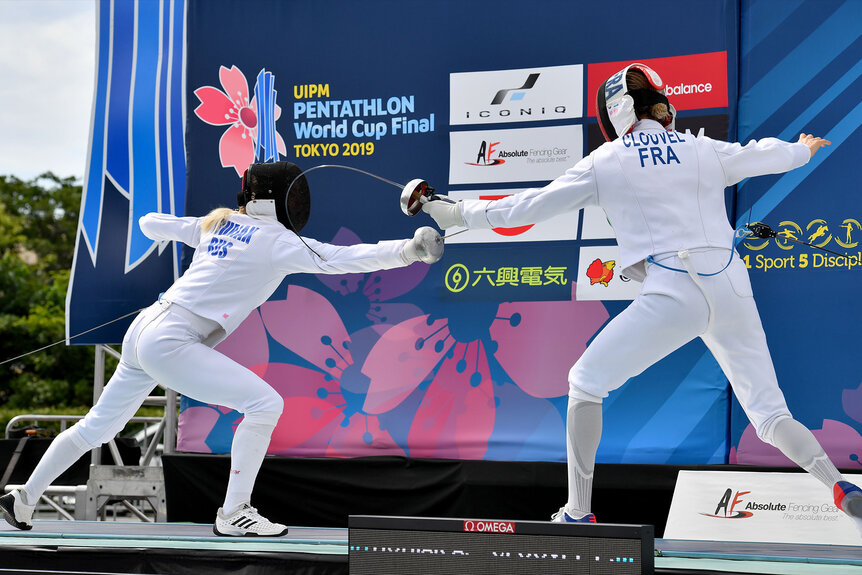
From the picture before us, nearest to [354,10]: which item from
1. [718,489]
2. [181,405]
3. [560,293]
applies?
[560,293]

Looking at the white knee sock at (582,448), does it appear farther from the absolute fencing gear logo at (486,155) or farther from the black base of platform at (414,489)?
the absolute fencing gear logo at (486,155)

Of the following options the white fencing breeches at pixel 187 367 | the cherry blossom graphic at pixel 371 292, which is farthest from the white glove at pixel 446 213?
the cherry blossom graphic at pixel 371 292

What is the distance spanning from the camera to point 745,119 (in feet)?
12.4

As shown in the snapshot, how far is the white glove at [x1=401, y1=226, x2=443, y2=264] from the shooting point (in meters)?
2.86

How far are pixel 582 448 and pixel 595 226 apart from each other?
162 cm

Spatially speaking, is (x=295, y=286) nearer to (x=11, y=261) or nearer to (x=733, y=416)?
(x=733, y=416)

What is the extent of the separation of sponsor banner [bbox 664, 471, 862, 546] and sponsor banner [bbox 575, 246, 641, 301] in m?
0.92

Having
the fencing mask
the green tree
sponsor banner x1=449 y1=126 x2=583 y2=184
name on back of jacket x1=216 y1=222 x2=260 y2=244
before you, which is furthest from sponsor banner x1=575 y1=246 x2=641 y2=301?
the green tree

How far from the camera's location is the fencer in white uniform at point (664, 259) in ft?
8.21

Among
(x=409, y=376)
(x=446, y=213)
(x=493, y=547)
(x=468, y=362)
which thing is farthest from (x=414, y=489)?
(x=493, y=547)

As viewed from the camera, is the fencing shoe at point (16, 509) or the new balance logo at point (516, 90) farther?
the new balance logo at point (516, 90)

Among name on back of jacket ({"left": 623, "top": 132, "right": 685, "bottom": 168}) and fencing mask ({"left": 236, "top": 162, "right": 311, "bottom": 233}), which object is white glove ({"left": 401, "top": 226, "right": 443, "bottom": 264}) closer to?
fencing mask ({"left": 236, "top": 162, "right": 311, "bottom": 233})

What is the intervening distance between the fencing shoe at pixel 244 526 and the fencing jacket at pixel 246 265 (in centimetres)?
73

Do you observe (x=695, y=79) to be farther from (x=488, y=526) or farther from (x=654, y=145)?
(x=488, y=526)
